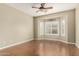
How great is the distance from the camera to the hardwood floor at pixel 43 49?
1.75m

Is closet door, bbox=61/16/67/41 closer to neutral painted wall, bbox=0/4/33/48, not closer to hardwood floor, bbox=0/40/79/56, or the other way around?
hardwood floor, bbox=0/40/79/56

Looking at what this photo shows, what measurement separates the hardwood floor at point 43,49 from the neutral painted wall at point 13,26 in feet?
0.44

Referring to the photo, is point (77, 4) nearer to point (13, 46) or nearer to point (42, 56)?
point (42, 56)

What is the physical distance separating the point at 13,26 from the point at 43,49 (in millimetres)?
766

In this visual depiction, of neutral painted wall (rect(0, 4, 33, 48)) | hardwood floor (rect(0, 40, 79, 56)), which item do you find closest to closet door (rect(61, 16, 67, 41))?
hardwood floor (rect(0, 40, 79, 56))

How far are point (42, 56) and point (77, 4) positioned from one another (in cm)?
118

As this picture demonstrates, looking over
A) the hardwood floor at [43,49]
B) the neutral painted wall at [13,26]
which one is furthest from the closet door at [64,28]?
Result: the neutral painted wall at [13,26]

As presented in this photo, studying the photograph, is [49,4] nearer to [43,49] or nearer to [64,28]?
[64,28]

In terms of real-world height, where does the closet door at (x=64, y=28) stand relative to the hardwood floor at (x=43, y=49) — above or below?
above

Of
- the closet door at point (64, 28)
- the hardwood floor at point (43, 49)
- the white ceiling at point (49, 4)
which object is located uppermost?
the white ceiling at point (49, 4)

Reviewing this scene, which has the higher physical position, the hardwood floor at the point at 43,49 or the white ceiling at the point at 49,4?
the white ceiling at the point at 49,4

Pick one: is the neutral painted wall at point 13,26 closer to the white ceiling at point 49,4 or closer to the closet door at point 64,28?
the white ceiling at point 49,4

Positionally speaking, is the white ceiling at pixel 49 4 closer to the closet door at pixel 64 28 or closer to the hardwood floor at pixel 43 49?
the closet door at pixel 64 28

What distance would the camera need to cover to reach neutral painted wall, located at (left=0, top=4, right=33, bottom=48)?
179 cm
